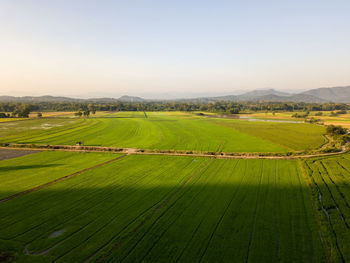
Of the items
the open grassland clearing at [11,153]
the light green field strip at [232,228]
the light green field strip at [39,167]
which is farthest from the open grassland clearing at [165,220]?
the open grassland clearing at [11,153]

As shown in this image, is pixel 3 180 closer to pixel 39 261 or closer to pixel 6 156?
pixel 6 156

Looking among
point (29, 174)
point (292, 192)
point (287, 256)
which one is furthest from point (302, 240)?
point (29, 174)

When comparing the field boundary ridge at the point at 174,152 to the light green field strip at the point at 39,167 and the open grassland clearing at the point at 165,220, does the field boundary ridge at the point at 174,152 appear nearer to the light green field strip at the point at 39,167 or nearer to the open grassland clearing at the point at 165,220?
the light green field strip at the point at 39,167

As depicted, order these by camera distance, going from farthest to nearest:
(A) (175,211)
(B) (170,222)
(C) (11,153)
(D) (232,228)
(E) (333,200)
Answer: (C) (11,153)
(E) (333,200)
(A) (175,211)
(B) (170,222)
(D) (232,228)

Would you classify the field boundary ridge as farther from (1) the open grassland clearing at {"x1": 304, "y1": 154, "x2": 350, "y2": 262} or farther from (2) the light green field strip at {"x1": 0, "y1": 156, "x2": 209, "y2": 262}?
(2) the light green field strip at {"x1": 0, "y1": 156, "x2": 209, "y2": 262}

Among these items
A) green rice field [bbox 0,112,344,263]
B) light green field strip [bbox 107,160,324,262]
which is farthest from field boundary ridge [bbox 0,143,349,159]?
light green field strip [bbox 107,160,324,262]

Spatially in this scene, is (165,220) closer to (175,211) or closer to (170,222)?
(170,222)

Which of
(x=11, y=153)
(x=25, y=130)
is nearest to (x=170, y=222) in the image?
(x=11, y=153)
